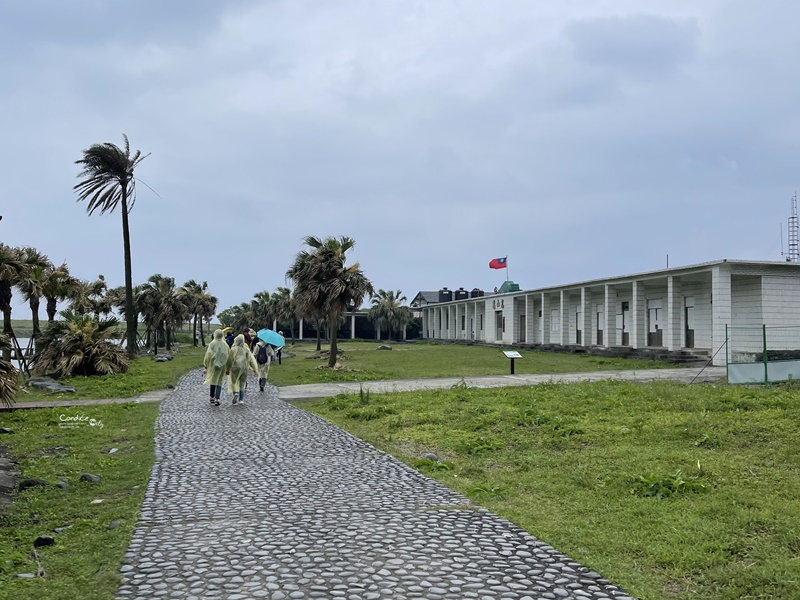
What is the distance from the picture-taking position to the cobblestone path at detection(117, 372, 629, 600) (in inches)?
179

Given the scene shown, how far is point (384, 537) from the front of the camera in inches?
224

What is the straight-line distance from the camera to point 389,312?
3425 inches

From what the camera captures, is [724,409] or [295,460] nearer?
[295,460]

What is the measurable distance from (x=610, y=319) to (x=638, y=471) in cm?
3376

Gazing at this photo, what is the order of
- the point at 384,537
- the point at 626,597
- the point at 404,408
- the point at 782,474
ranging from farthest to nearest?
the point at 404,408 < the point at 782,474 < the point at 384,537 < the point at 626,597

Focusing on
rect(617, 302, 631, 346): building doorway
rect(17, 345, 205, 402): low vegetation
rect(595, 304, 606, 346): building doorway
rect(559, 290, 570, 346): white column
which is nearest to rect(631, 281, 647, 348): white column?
rect(617, 302, 631, 346): building doorway

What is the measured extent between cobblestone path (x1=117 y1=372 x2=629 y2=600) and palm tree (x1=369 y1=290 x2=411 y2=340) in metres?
77.3

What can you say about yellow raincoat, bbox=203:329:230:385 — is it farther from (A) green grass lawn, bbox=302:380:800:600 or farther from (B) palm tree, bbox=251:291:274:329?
(B) palm tree, bbox=251:291:274:329

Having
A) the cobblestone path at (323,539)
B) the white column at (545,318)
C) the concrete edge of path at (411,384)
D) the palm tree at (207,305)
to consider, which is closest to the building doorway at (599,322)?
the white column at (545,318)

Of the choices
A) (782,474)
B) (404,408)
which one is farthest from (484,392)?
(782,474)

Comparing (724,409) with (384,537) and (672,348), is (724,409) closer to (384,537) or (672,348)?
(384,537)

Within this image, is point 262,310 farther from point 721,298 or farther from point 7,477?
point 7,477

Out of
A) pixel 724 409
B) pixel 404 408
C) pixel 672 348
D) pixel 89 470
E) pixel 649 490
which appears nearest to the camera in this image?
pixel 649 490

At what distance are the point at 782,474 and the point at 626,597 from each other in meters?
4.19
